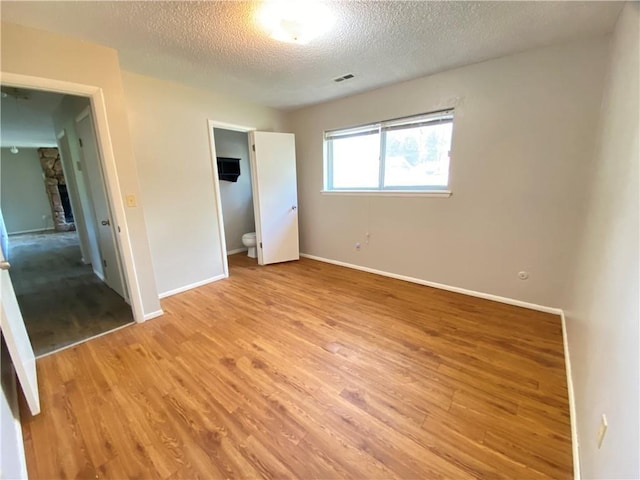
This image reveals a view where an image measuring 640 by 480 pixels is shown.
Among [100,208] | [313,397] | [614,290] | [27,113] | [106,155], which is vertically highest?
[27,113]

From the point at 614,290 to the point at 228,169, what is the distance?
4.73 metres

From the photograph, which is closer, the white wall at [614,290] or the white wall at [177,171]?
the white wall at [614,290]

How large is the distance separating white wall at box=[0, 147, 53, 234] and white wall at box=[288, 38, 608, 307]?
954 cm

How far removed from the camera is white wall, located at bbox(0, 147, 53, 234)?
7277mm

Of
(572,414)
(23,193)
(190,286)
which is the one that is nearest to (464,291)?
(572,414)

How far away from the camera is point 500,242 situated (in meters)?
2.63

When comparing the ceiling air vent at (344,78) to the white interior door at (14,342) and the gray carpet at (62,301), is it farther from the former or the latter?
the gray carpet at (62,301)

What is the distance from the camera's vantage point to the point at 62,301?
116 inches

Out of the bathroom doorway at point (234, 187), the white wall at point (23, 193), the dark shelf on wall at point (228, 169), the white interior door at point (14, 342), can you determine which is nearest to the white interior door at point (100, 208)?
the white interior door at point (14, 342)

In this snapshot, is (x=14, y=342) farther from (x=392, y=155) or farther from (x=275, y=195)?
(x=392, y=155)

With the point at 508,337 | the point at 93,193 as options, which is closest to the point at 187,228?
the point at 93,193

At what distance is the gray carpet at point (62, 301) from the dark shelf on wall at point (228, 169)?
7.80 ft

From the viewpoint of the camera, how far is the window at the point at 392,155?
9.49ft

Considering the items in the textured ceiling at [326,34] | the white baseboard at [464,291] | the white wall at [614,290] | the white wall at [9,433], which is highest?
the textured ceiling at [326,34]
